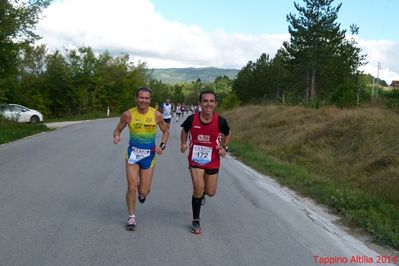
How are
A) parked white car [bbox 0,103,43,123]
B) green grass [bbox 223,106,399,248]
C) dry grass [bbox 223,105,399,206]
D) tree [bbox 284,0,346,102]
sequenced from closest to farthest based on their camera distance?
Answer: 1. green grass [bbox 223,106,399,248]
2. dry grass [bbox 223,105,399,206]
3. parked white car [bbox 0,103,43,123]
4. tree [bbox 284,0,346,102]

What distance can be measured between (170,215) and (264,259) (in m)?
2.12

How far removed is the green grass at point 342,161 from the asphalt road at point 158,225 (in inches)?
22.4

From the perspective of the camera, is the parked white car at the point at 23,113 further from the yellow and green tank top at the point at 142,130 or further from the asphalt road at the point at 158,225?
the yellow and green tank top at the point at 142,130

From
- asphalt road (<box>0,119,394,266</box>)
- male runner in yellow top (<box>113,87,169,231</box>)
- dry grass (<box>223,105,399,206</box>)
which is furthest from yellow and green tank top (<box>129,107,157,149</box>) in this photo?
dry grass (<box>223,105,399,206</box>)

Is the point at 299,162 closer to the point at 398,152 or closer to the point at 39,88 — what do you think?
the point at 398,152

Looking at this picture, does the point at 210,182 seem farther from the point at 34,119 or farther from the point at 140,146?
the point at 34,119

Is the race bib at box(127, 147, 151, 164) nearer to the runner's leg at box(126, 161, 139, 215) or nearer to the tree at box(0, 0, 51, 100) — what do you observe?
the runner's leg at box(126, 161, 139, 215)

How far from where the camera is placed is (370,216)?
7.24 m

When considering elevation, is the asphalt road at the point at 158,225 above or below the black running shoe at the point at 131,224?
below

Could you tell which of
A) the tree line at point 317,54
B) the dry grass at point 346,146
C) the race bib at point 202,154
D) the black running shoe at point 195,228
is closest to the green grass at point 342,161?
the dry grass at point 346,146

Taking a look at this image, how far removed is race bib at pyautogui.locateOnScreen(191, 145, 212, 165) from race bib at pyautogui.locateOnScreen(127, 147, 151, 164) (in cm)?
63

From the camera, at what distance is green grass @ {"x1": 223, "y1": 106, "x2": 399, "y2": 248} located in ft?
25.2

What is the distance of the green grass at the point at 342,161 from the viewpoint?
7691 millimetres

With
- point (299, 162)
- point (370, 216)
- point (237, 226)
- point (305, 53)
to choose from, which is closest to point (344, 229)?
point (370, 216)
